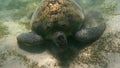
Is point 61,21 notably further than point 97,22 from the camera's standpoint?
No

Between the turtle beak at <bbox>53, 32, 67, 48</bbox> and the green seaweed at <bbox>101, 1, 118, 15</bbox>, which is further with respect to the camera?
the green seaweed at <bbox>101, 1, 118, 15</bbox>

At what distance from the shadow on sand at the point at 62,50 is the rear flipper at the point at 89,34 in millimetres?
210

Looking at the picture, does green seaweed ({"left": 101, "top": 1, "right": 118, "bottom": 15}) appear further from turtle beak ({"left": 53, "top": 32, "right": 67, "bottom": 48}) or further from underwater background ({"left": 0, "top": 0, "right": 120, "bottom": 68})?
turtle beak ({"left": 53, "top": 32, "right": 67, "bottom": 48})

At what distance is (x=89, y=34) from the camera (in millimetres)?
6684

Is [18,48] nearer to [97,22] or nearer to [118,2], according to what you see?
[97,22]

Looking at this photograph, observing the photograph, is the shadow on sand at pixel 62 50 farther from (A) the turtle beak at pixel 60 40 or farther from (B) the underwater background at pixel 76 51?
(A) the turtle beak at pixel 60 40

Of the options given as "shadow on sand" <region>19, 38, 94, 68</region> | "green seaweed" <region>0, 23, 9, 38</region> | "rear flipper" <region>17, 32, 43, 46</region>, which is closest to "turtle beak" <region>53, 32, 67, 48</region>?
"shadow on sand" <region>19, 38, 94, 68</region>

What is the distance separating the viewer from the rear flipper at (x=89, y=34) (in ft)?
21.6

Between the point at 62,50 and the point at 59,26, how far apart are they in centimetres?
75

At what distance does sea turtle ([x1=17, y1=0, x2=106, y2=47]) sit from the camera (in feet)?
21.7

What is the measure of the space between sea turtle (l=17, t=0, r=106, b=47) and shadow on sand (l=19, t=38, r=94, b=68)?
0.16 metres

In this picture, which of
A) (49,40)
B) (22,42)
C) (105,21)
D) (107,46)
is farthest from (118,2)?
(22,42)

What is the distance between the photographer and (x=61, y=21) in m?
6.64

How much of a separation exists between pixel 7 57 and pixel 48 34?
58.9 inches
